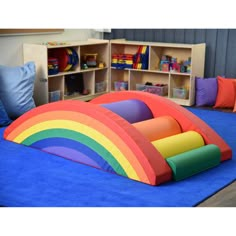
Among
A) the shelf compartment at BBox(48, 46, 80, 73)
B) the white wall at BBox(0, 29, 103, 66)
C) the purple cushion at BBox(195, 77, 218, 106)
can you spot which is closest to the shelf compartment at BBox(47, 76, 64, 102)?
the shelf compartment at BBox(48, 46, 80, 73)

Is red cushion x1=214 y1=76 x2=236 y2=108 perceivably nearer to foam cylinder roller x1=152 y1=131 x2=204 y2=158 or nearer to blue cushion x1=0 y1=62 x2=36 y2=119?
foam cylinder roller x1=152 y1=131 x2=204 y2=158

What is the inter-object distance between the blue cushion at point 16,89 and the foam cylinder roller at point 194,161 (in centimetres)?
241

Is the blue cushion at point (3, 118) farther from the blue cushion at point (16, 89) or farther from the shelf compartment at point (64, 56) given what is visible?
the shelf compartment at point (64, 56)

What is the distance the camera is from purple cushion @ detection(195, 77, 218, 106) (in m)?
5.75

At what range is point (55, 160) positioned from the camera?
144 inches

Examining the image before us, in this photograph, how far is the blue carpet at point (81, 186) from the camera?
2756 mm

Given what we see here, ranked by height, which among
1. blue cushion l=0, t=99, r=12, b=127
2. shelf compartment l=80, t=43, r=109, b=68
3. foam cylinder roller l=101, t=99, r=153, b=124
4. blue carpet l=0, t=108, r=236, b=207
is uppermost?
shelf compartment l=80, t=43, r=109, b=68

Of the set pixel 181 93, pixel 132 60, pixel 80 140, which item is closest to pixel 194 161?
pixel 80 140

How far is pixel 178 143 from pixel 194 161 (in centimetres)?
21

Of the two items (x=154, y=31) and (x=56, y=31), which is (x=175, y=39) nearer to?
(x=154, y=31)

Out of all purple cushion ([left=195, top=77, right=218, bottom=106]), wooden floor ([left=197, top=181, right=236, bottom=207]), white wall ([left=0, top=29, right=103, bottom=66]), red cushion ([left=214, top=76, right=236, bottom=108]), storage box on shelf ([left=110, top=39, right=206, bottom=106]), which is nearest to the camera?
wooden floor ([left=197, top=181, right=236, bottom=207])

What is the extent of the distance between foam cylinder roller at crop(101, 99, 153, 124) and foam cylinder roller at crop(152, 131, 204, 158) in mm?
478
